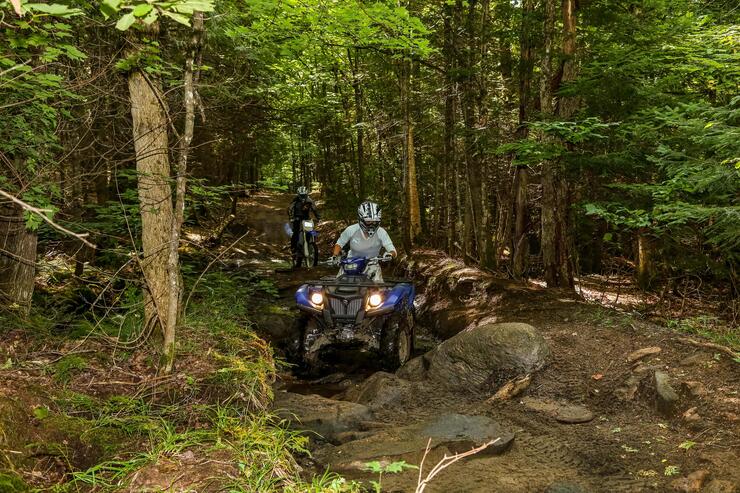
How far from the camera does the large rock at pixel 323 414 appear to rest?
16.1 feet

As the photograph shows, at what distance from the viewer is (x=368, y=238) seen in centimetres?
831

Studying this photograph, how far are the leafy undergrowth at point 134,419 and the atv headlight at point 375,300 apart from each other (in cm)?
170

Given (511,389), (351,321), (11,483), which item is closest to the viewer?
A: (11,483)

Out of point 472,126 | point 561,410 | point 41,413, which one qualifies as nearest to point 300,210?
point 472,126

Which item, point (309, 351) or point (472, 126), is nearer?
point (309, 351)

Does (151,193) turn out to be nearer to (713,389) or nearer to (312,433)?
(312,433)

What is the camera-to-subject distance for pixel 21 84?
14.3 feet

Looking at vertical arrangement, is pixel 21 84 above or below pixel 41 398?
above

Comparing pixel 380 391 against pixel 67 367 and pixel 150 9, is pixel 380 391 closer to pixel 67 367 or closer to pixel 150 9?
pixel 67 367

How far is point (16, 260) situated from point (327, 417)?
4489 mm

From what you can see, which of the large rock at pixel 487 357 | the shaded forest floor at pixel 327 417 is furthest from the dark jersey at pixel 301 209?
the large rock at pixel 487 357

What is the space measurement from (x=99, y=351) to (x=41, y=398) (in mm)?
1101

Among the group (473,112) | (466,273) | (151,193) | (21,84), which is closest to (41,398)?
(151,193)

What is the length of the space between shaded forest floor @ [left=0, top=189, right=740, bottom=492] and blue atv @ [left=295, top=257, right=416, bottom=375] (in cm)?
48
